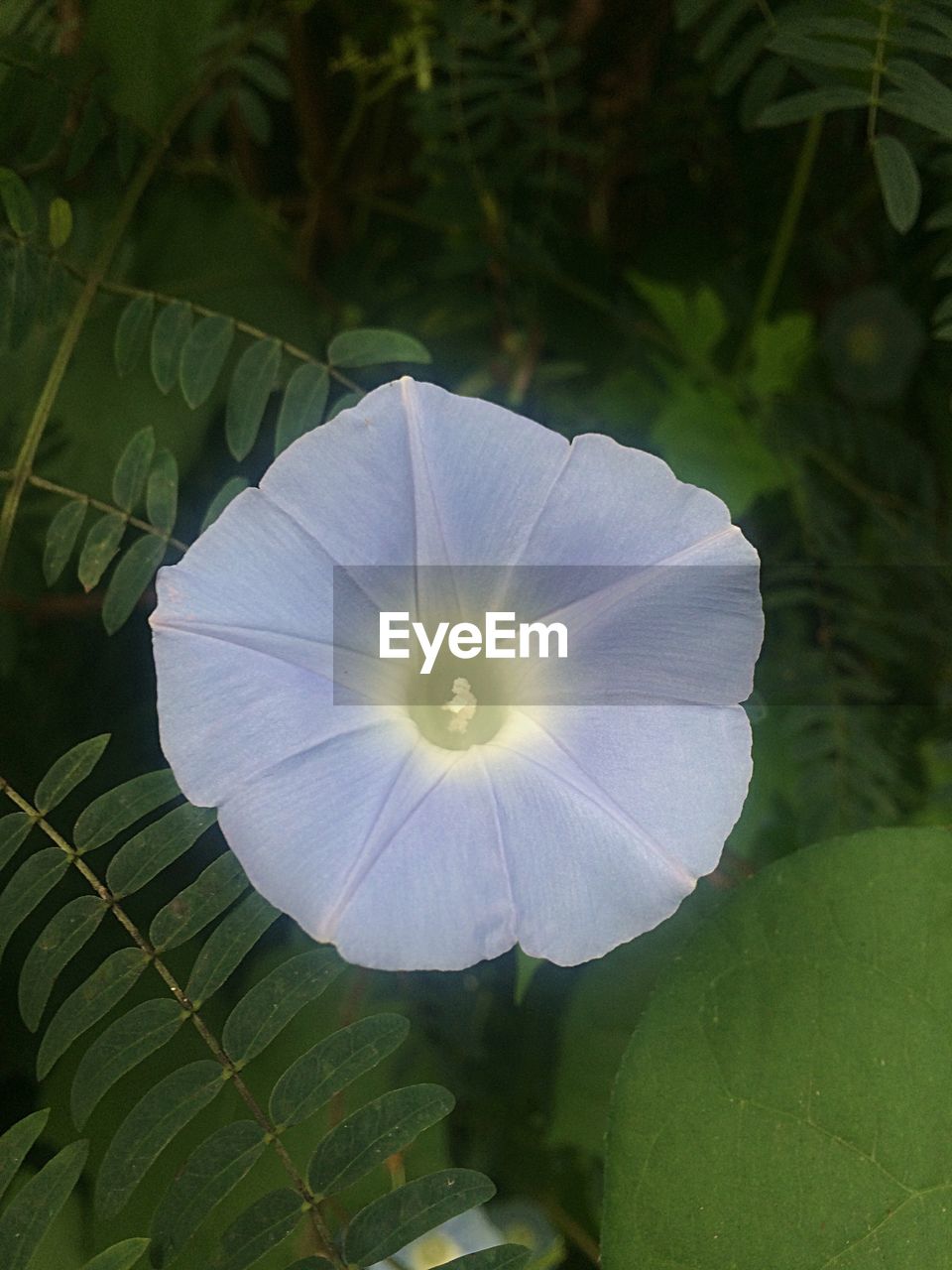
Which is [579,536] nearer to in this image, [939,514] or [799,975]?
[799,975]

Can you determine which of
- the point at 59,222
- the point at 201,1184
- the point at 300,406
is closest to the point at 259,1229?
the point at 201,1184

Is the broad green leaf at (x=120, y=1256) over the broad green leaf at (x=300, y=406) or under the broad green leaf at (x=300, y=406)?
under

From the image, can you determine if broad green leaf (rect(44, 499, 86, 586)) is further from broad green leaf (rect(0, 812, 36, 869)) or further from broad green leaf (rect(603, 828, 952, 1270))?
broad green leaf (rect(603, 828, 952, 1270))

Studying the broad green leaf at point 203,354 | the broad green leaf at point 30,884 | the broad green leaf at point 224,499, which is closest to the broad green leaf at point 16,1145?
the broad green leaf at point 30,884

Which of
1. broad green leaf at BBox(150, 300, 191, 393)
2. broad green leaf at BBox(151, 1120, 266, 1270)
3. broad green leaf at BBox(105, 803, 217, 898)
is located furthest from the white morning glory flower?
broad green leaf at BBox(150, 300, 191, 393)

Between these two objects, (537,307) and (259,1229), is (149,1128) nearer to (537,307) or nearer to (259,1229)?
(259,1229)

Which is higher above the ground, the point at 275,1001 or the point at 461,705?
the point at 461,705

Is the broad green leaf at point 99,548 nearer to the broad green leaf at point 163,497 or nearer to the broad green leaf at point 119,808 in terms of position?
the broad green leaf at point 163,497
